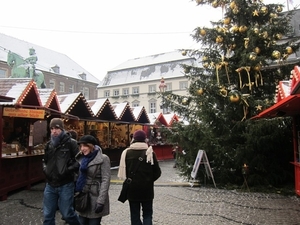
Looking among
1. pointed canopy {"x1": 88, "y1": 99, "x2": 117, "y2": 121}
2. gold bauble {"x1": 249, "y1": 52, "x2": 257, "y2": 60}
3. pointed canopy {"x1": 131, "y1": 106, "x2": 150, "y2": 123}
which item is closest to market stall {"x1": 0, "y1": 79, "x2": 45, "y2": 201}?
pointed canopy {"x1": 88, "y1": 99, "x2": 117, "y2": 121}

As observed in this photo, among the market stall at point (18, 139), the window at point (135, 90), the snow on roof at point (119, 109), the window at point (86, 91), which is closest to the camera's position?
the market stall at point (18, 139)

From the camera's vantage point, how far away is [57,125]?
438 cm

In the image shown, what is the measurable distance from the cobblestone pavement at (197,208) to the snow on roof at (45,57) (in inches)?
1370

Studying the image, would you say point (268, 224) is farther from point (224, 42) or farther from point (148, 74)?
point (148, 74)

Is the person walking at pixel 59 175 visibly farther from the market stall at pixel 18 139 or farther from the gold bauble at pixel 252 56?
the gold bauble at pixel 252 56

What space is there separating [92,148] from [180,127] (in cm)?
586

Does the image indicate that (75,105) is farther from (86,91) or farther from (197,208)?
(86,91)

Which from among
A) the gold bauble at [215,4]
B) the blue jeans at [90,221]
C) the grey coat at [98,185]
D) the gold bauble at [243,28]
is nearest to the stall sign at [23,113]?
the grey coat at [98,185]

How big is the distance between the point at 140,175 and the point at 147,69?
49.3 metres

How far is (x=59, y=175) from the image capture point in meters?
4.22

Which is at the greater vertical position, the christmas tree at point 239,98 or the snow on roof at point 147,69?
the snow on roof at point 147,69

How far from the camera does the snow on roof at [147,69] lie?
49.5 metres

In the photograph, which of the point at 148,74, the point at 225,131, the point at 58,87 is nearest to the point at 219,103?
the point at 225,131

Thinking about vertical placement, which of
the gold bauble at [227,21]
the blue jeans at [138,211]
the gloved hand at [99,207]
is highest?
the gold bauble at [227,21]
